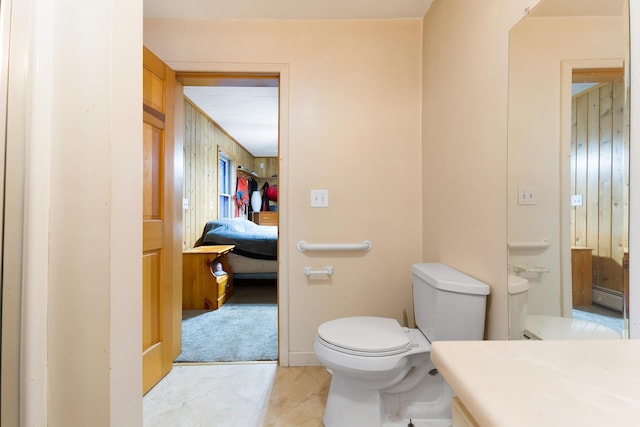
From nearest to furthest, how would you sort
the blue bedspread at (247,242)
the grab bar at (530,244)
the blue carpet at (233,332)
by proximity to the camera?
the grab bar at (530,244)
the blue carpet at (233,332)
the blue bedspread at (247,242)

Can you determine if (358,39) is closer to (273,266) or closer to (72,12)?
(72,12)

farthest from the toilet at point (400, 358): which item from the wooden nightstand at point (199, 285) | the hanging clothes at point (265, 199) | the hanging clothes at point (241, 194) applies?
the hanging clothes at point (265, 199)

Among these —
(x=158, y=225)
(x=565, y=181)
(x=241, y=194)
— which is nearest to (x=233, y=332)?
(x=158, y=225)

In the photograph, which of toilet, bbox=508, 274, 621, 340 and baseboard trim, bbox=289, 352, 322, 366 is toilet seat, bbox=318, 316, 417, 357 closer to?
toilet, bbox=508, 274, 621, 340

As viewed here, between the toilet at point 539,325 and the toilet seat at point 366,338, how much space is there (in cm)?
42

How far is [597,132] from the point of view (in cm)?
69

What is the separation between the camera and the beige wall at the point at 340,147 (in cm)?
176

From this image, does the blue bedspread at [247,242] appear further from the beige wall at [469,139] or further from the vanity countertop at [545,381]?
the vanity countertop at [545,381]

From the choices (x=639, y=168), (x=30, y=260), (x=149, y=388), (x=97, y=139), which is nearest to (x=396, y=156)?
(x=639, y=168)

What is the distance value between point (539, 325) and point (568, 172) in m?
0.51

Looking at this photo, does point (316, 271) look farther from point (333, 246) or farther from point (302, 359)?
point (302, 359)

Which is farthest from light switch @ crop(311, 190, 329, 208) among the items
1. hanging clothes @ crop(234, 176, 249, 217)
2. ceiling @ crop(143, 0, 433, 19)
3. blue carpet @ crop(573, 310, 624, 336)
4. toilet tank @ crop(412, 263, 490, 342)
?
hanging clothes @ crop(234, 176, 249, 217)

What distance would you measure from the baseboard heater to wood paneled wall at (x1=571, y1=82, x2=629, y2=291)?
0.05 feet

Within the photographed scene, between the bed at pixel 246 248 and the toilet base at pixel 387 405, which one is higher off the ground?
the bed at pixel 246 248
